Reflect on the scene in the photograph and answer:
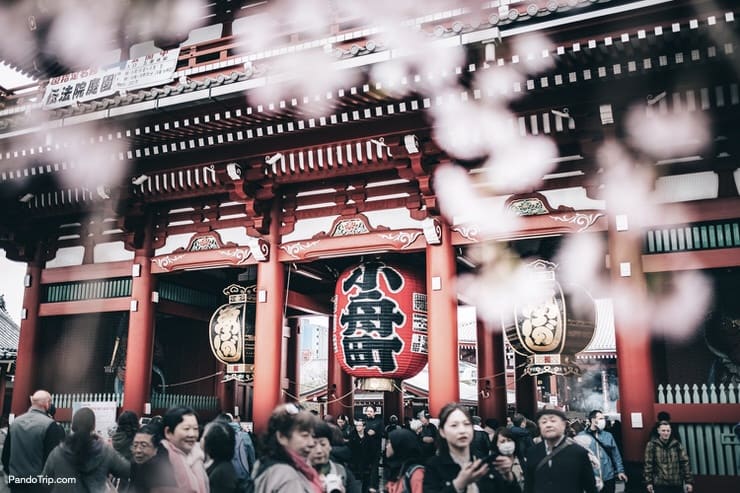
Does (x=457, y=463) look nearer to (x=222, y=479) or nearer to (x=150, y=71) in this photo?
(x=222, y=479)

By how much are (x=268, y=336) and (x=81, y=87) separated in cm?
494

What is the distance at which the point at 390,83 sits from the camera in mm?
7312

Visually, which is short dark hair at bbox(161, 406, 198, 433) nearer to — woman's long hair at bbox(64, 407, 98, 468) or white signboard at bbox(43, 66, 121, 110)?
woman's long hair at bbox(64, 407, 98, 468)

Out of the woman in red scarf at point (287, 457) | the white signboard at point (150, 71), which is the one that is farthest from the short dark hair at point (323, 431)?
the white signboard at point (150, 71)

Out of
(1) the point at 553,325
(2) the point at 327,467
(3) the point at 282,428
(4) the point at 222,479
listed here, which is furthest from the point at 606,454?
(3) the point at 282,428

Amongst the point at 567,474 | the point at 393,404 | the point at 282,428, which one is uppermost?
the point at 393,404

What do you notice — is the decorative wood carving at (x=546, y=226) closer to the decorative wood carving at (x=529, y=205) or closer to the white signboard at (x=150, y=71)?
the decorative wood carving at (x=529, y=205)

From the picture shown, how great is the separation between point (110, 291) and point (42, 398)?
5461mm

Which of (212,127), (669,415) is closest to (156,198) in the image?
(212,127)

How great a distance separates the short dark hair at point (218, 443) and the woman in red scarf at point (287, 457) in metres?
0.69

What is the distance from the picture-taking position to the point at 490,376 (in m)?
11.1

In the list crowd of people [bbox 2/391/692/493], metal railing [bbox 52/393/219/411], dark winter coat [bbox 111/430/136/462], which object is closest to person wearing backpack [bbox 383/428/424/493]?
crowd of people [bbox 2/391/692/493]

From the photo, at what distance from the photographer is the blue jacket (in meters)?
6.98

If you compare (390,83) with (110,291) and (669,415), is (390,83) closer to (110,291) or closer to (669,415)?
(669,415)
